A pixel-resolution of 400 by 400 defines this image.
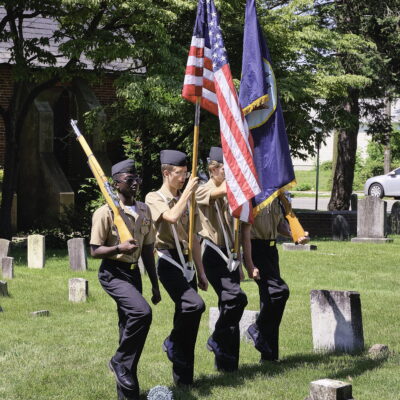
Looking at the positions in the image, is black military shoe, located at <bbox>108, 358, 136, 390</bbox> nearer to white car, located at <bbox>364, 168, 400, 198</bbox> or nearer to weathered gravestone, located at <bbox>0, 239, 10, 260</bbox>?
weathered gravestone, located at <bbox>0, 239, 10, 260</bbox>

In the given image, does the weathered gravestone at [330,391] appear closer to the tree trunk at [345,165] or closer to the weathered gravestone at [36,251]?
the weathered gravestone at [36,251]

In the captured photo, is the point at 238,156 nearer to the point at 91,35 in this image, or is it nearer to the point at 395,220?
the point at 91,35

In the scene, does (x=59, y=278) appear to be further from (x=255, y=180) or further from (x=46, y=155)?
(x=46, y=155)

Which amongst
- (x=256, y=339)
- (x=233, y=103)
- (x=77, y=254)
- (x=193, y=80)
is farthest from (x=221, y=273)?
(x=77, y=254)

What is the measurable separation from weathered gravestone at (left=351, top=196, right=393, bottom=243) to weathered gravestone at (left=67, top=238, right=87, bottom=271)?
8.34 meters

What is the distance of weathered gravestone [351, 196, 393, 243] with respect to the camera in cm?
2198

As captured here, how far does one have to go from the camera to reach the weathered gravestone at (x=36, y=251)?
17234mm

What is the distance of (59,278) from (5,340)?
5.52 m

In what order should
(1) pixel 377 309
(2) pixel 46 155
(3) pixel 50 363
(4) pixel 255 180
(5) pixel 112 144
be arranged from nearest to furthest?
(4) pixel 255 180 < (3) pixel 50 363 < (1) pixel 377 309 < (2) pixel 46 155 < (5) pixel 112 144

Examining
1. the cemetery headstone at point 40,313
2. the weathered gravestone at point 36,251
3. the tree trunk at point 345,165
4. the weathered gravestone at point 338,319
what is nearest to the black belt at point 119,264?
the weathered gravestone at point 338,319

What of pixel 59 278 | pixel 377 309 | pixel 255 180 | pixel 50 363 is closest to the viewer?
pixel 255 180

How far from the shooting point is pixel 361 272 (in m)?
16.3

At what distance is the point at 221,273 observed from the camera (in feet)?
27.6

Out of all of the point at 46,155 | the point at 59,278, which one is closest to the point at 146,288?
the point at 59,278
